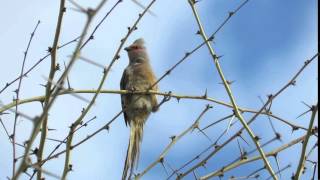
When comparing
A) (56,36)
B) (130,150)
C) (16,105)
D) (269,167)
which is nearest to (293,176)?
(269,167)

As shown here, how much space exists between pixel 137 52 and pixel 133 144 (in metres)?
1.97

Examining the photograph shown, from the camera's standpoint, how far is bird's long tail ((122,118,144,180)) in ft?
14.4

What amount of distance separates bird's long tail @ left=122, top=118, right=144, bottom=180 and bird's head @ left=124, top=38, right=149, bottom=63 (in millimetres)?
916

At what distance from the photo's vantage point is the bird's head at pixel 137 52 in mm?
6961

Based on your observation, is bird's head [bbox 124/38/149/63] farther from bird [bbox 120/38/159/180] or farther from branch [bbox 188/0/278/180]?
branch [bbox 188/0/278/180]

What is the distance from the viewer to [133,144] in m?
5.30

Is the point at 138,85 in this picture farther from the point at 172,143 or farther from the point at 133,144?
the point at 172,143

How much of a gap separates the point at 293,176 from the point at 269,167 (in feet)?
0.48

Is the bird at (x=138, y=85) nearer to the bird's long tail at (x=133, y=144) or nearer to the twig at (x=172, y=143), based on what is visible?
the bird's long tail at (x=133, y=144)

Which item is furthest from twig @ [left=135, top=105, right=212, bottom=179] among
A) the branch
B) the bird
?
the bird

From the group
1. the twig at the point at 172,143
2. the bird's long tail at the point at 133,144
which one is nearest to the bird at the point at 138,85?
the bird's long tail at the point at 133,144

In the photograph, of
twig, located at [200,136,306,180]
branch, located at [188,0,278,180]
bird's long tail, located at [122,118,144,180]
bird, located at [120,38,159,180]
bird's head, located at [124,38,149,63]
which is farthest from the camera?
bird's head, located at [124,38,149,63]

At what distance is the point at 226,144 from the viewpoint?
10.2 ft

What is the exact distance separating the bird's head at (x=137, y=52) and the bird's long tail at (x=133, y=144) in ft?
3.01
